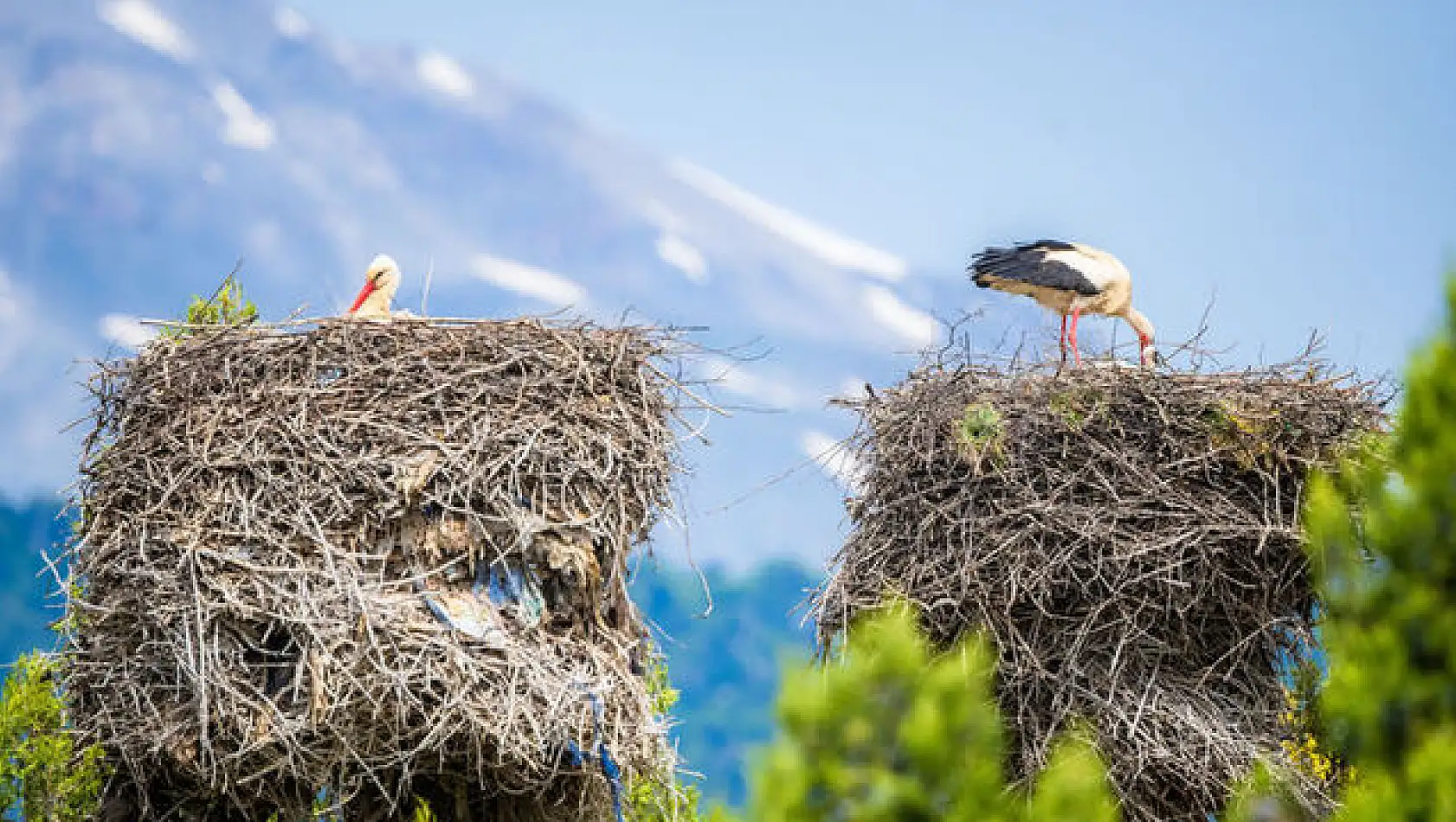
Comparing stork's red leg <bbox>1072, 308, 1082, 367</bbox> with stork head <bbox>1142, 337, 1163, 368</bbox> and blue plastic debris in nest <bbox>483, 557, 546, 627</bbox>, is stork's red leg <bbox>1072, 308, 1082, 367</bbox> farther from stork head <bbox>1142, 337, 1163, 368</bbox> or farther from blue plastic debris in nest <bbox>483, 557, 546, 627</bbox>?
blue plastic debris in nest <bbox>483, 557, 546, 627</bbox>

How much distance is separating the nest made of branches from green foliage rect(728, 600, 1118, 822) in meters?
5.13

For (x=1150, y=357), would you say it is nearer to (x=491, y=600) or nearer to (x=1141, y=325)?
(x=1141, y=325)

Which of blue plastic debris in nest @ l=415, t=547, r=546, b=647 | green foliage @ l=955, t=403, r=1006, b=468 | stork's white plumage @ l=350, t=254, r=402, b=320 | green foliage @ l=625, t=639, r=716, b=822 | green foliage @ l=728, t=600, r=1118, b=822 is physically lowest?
green foliage @ l=728, t=600, r=1118, b=822

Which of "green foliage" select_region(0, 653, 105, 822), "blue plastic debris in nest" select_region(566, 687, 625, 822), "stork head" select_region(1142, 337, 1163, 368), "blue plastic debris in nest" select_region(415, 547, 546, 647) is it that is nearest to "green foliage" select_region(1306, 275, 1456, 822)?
"blue plastic debris in nest" select_region(566, 687, 625, 822)

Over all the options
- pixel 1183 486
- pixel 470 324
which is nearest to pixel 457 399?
pixel 470 324

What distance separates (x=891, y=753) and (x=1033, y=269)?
273 inches

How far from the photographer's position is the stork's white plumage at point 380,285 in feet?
27.1

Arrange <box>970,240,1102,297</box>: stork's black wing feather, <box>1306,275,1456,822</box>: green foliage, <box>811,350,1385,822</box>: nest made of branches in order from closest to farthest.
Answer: <box>1306,275,1456,822</box>: green foliage < <box>811,350,1385,822</box>: nest made of branches < <box>970,240,1102,297</box>: stork's black wing feather

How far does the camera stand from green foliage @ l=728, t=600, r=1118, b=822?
2635mm

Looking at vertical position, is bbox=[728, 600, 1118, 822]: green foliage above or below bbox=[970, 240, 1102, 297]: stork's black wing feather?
below

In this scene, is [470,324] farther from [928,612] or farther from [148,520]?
[928,612]

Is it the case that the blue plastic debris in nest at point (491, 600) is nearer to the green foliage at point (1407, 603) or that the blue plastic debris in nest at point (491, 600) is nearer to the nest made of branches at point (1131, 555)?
the nest made of branches at point (1131, 555)

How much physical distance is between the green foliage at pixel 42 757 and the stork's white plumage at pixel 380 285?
260 cm

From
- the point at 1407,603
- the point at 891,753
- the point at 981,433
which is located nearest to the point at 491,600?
the point at 981,433
